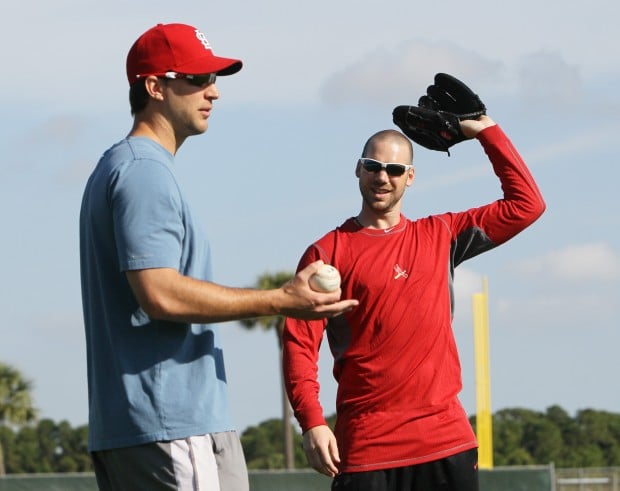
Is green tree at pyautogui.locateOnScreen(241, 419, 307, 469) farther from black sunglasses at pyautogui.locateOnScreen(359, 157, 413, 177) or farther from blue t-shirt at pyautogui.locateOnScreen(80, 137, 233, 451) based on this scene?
blue t-shirt at pyautogui.locateOnScreen(80, 137, 233, 451)

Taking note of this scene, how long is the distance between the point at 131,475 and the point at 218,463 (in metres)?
0.28

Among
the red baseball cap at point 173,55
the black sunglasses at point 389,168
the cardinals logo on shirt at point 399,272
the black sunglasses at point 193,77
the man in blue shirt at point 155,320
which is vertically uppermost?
the black sunglasses at point 389,168

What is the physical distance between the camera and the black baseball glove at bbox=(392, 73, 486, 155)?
733 centimetres

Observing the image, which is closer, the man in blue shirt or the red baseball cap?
the man in blue shirt

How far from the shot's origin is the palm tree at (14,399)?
5153 centimetres

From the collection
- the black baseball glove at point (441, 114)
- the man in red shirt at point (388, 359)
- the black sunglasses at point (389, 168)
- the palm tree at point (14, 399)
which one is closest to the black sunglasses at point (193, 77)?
the man in red shirt at point (388, 359)

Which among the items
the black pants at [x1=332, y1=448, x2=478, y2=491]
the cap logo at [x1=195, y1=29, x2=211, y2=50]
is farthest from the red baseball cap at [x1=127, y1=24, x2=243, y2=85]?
the black pants at [x1=332, y1=448, x2=478, y2=491]

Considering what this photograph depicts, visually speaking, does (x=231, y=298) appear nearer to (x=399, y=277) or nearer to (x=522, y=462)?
(x=399, y=277)

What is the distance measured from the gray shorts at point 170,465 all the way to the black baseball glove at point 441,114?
3346 mm

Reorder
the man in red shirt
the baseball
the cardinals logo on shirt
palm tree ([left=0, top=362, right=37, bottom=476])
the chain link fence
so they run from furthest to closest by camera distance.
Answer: palm tree ([left=0, top=362, right=37, bottom=476]), the chain link fence, the cardinals logo on shirt, the man in red shirt, the baseball

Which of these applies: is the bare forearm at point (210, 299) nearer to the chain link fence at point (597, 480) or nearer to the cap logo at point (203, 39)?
the cap logo at point (203, 39)

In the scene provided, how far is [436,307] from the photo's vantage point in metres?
6.50

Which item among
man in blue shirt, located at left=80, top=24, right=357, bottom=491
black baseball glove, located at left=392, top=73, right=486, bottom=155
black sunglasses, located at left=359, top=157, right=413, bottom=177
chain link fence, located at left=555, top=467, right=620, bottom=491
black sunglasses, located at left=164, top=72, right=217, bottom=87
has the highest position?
black baseball glove, located at left=392, top=73, right=486, bottom=155

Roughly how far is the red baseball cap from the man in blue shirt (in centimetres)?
27
